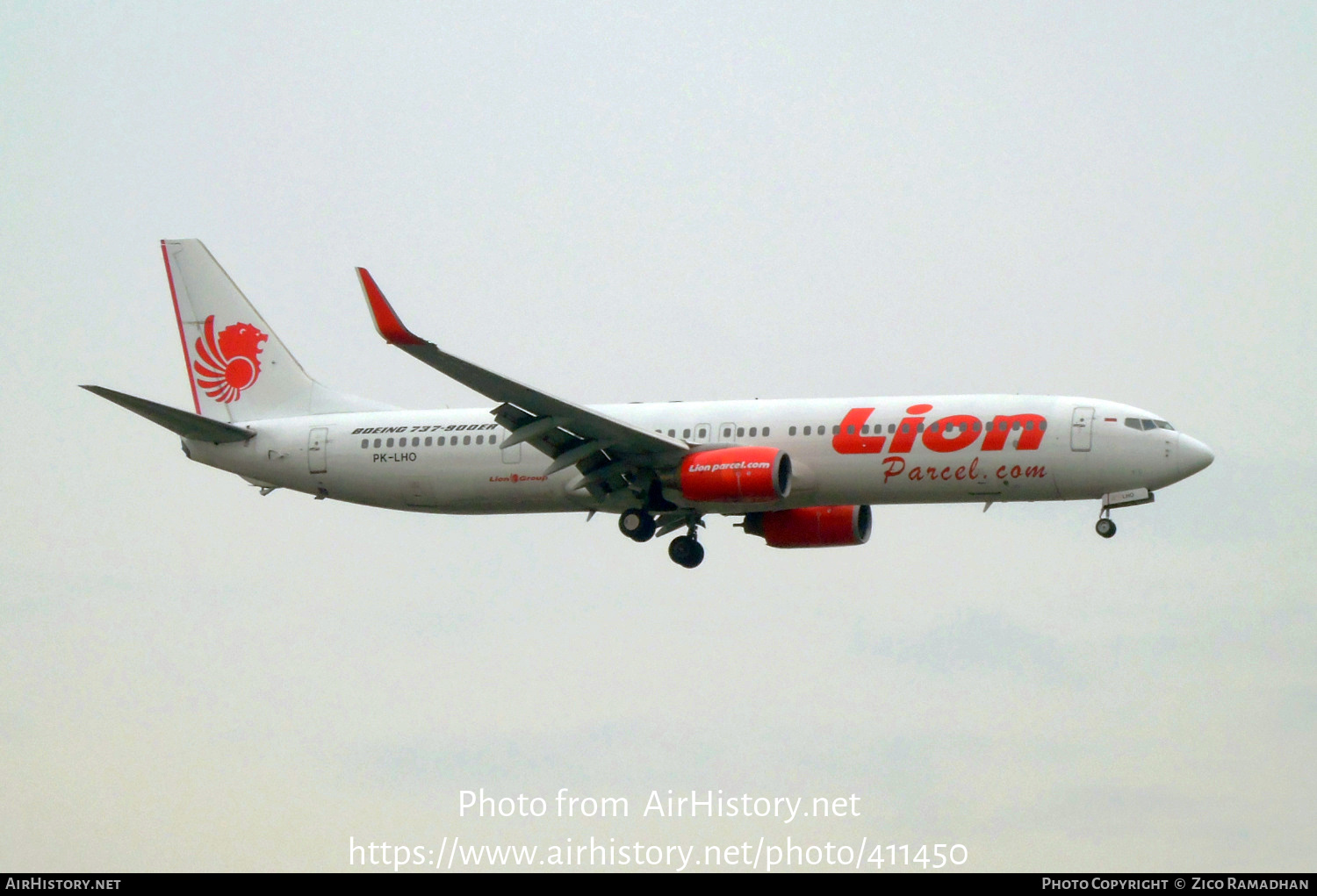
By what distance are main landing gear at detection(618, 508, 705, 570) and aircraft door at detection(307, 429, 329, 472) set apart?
899 centimetres

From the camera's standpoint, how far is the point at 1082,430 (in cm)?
4619

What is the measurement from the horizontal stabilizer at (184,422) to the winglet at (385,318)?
343 inches

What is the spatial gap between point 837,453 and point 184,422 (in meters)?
18.6

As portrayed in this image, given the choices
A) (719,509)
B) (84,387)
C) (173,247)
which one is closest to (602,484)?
(719,509)

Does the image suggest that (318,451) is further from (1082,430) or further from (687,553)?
(1082,430)

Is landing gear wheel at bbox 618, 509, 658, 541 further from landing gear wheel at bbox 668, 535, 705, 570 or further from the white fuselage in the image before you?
landing gear wheel at bbox 668, 535, 705, 570

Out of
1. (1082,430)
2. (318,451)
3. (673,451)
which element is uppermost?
(318,451)

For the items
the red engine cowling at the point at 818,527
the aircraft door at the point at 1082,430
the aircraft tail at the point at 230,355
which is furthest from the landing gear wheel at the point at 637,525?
the aircraft door at the point at 1082,430

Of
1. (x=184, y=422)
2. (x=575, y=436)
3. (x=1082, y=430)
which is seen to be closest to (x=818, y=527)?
(x=575, y=436)

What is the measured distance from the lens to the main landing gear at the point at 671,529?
165 ft

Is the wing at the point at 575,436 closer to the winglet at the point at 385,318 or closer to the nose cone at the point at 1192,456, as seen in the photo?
the winglet at the point at 385,318

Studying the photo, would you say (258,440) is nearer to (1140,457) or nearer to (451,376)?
(451,376)

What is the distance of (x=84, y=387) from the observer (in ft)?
149

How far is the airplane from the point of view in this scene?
Result: 151ft
